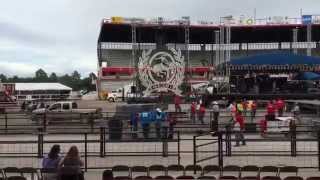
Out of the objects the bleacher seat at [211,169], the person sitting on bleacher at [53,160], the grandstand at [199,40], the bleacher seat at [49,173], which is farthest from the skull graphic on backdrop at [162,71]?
the grandstand at [199,40]

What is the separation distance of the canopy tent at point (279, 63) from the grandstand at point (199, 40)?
4523 centimetres

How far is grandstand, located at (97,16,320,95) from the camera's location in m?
108

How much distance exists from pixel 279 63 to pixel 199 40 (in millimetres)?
59977

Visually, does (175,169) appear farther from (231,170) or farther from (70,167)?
(70,167)

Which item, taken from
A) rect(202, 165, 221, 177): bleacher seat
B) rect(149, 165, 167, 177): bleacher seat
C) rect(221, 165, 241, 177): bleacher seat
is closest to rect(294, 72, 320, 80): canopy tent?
rect(221, 165, 241, 177): bleacher seat

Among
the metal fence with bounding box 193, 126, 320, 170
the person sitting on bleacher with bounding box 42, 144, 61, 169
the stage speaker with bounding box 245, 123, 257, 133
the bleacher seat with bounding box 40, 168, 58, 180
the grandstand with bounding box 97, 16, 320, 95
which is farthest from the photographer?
the grandstand with bounding box 97, 16, 320, 95

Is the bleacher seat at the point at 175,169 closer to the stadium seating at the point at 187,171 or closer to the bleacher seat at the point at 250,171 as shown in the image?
the stadium seating at the point at 187,171

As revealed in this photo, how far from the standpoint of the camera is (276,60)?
189ft

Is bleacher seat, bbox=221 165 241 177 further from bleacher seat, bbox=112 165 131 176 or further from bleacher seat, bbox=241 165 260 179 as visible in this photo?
bleacher seat, bbox=112 165 131 176

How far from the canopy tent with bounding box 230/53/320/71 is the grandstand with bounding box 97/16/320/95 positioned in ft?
148

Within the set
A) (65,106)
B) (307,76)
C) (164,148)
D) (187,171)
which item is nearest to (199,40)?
(307,76)

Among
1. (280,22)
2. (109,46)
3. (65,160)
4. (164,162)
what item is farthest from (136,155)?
(109,46)

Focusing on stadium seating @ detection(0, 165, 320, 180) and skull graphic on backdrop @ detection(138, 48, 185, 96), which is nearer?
stadium seating @ detection(0, 165, 320, 180)

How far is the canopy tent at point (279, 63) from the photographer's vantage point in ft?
188
